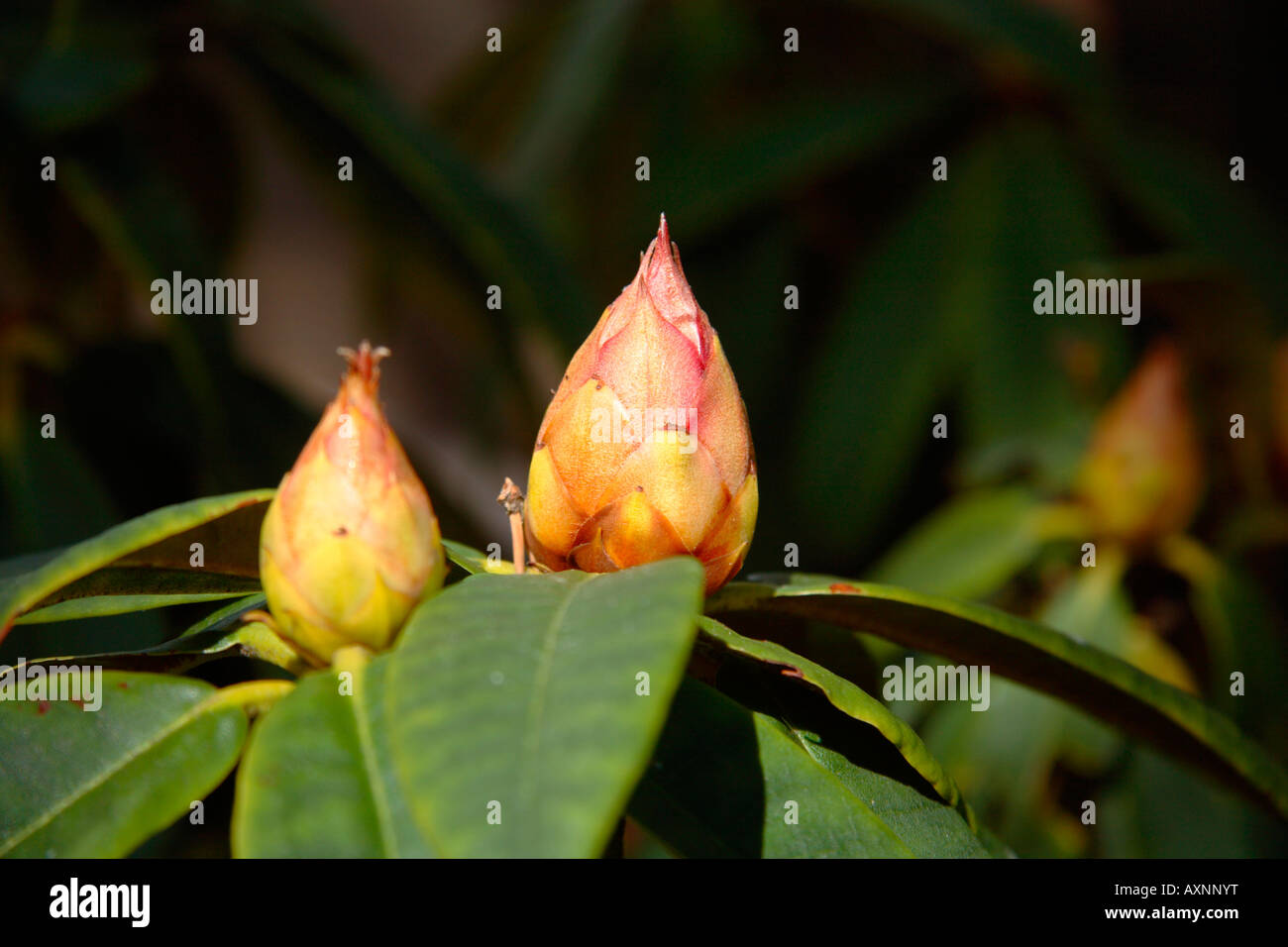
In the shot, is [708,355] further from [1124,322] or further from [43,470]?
[1124,322]

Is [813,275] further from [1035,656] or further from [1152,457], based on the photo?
[1035,656]

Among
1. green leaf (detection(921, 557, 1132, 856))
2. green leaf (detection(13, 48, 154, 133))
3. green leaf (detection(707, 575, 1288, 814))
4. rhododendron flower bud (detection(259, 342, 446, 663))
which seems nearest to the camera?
rhododendron flower bud (detection(259, 342, 446, 663))

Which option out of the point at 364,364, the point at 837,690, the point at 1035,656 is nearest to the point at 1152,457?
the point at 1035,656

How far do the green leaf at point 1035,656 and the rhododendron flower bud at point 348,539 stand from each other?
0.17 meters

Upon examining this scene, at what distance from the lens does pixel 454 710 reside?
38cm

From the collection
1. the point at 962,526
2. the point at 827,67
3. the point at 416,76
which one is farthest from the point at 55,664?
the point at 416,76

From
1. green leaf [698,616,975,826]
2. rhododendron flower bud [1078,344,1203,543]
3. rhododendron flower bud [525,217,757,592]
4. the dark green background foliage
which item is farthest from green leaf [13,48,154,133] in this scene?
rhododendron flower bud [1078,344,1203,543]

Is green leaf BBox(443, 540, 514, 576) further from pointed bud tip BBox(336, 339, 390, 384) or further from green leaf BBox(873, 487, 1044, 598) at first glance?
green leaf BBox(873, 487, 1044, 598)

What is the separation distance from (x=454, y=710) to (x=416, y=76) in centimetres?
281

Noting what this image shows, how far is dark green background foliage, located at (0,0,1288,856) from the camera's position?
1232 millimetres

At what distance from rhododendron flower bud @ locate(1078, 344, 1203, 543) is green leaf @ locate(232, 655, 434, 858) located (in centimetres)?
102

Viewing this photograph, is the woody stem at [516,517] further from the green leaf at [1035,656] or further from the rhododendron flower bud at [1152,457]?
the rhododendron flower bud at [1152,457]
